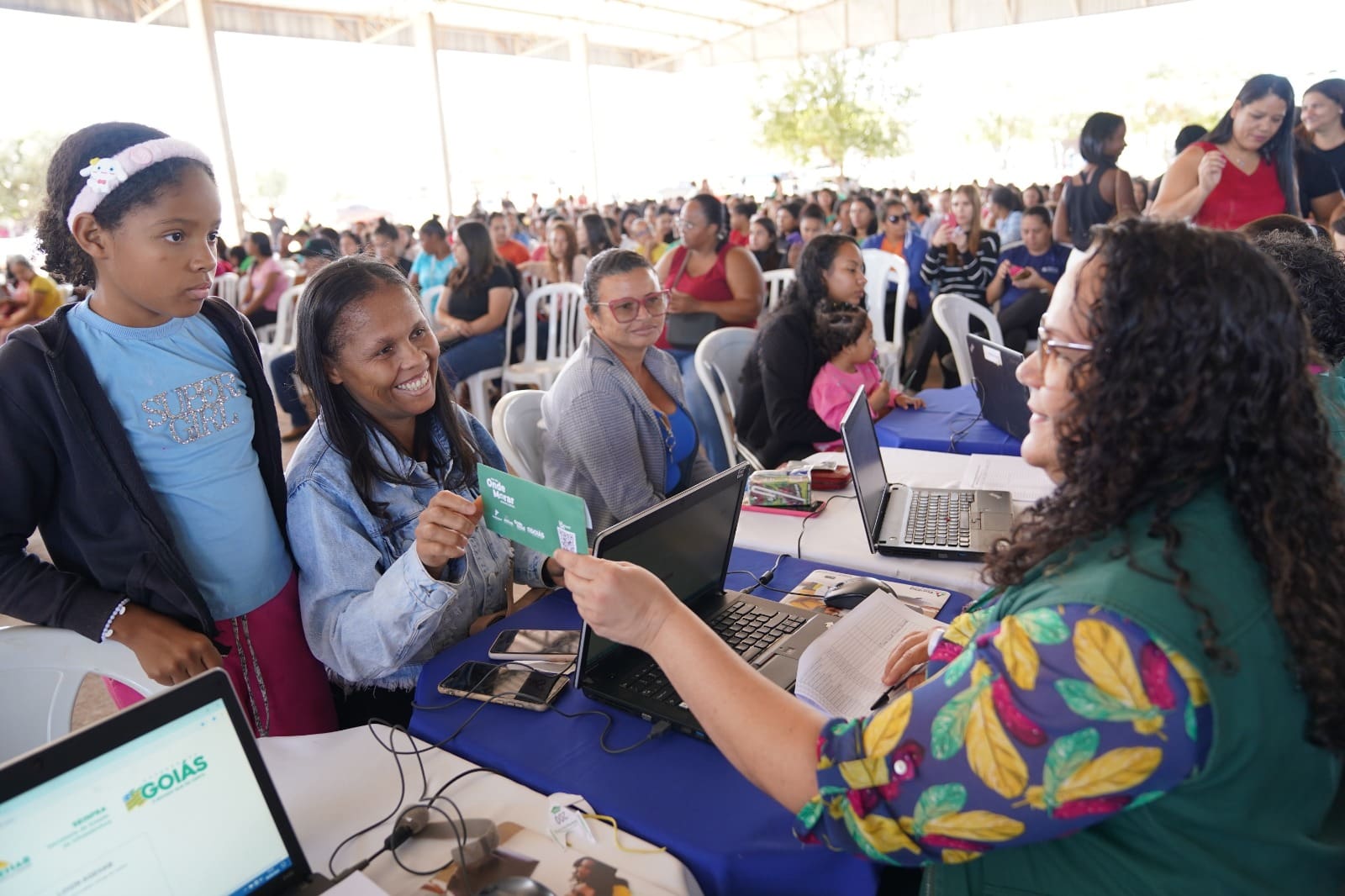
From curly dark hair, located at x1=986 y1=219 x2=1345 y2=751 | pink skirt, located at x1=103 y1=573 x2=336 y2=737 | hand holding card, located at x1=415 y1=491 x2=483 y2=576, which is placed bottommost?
pink skirt, located at x1=103 y1=573 x2=336 y2=737

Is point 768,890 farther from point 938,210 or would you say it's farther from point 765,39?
point 765,39

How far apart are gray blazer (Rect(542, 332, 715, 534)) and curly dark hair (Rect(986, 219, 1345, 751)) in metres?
1.69

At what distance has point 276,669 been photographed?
5.67ft

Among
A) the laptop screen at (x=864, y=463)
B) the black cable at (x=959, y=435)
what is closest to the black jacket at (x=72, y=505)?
the laptop screen at (x=864, y=463)

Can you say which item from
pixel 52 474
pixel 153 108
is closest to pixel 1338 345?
pixel 52 474

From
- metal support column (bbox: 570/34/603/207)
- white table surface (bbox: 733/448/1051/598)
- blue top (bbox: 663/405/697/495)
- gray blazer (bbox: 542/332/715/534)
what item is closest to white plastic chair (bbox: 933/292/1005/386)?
white table surface (bbox: 733/448/1051/598)

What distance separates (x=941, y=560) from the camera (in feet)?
6.34

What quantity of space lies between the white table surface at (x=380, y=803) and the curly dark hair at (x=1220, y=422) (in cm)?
70

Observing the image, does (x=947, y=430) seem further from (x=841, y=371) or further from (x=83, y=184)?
(x=83, y=184)

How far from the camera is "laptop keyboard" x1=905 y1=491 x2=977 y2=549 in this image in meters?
1.97

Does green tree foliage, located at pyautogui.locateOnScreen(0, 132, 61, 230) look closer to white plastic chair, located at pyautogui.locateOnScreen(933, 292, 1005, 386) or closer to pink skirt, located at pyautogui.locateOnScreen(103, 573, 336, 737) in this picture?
white plastic chair, located at pyautogui.locateOnScreen(933, 292, 1005, 386)

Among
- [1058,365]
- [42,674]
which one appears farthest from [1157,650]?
[42,674]

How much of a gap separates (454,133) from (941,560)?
52.2ft

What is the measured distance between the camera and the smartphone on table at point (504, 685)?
1.41m
